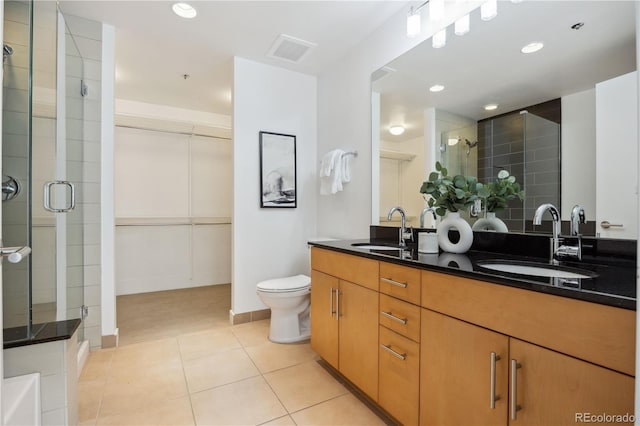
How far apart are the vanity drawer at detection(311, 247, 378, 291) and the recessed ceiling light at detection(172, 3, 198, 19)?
191 cm

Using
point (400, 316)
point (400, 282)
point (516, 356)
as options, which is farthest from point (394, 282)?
point (516, 356)

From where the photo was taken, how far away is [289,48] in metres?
2.62

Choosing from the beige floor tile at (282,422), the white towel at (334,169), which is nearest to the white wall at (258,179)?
the white towel at (334,169)

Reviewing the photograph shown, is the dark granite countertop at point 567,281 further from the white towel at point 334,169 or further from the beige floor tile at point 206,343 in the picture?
the beige floor tile at point 206,343

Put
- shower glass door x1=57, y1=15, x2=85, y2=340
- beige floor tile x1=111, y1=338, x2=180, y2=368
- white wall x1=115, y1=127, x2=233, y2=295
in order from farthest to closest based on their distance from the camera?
white wall x1=115, y1=127, x2=233, y2=295 → beige floor tile x1=111, y1=338, x2=180, y2=368 → shower glass door x1=57, y1=15, x2=85, y2=340

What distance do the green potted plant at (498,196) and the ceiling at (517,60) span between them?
15.1 inches

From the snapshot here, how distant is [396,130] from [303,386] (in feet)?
6.02

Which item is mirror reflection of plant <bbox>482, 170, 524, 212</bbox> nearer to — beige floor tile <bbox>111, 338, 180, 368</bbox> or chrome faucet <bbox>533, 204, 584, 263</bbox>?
chrome faucet <bbox>533, 204, 584, 263</bbox>

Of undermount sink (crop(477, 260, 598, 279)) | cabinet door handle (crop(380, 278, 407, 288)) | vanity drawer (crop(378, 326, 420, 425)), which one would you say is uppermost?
undermount sink (crop(477, 260, 598, 279))

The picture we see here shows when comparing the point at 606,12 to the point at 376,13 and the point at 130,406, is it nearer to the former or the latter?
the point at 376,13

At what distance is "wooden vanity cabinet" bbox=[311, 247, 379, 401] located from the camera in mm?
1496

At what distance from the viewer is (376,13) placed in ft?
7.21

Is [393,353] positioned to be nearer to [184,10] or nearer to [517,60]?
[517,60]

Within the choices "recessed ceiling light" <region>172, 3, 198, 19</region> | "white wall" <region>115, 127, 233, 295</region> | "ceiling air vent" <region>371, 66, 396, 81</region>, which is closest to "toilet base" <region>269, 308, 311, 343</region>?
"ceiling air vent" <region>371, 66, 396, 81</region>
